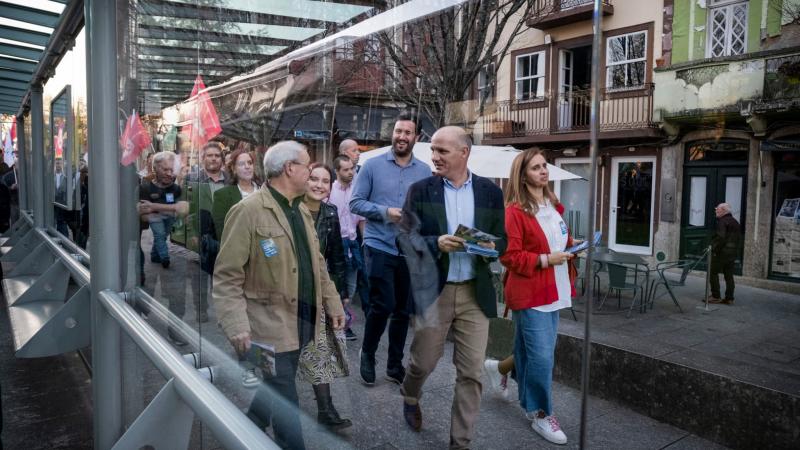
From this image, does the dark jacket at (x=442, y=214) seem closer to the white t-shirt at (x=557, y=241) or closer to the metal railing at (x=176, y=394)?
the white t-shirt at (x=557, y=241)

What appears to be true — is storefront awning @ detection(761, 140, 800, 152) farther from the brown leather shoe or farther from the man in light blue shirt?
the brown leather shoe

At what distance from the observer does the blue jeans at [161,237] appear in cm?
247

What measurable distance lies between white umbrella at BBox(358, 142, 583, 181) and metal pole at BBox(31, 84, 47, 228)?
22.0 ft

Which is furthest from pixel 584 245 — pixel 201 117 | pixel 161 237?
pixel 161 237

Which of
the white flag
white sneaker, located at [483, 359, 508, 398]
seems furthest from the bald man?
the white flag

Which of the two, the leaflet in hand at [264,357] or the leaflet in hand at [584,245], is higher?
the leaflet in hand at [584,245]

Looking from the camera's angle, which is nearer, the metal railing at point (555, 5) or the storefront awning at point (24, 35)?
the metal railing at point (555, 5)

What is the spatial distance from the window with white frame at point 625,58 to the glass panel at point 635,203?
0.22 m

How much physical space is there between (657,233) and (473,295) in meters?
0.52

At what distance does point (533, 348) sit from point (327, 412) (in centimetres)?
66

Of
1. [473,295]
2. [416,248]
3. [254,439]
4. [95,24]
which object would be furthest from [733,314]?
[95,24]

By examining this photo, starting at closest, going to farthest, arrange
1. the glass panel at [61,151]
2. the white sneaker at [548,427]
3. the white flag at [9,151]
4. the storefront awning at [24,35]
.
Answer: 1. the white sneaker at [548,427]
2. the storefront awning at [24,35]
3. the glass panel at [61,151]
4. the white flag at [9,151]

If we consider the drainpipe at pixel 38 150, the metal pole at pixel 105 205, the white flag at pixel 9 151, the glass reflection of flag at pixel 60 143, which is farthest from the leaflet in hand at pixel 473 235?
the white flag at pixel 9 151

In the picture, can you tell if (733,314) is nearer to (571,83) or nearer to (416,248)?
(571,83)
